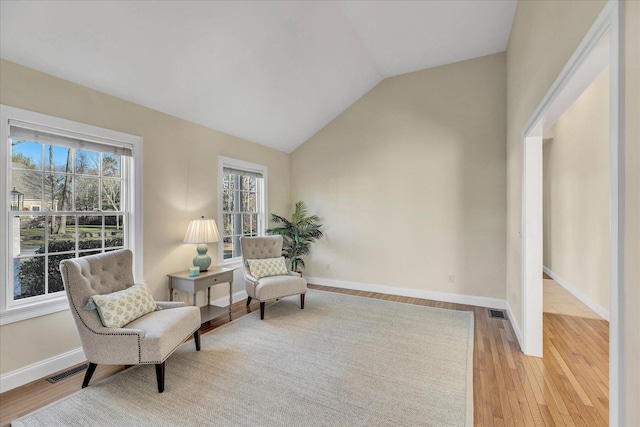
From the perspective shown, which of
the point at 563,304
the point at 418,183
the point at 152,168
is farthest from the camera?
the point at 418,183

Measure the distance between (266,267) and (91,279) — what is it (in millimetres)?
2072

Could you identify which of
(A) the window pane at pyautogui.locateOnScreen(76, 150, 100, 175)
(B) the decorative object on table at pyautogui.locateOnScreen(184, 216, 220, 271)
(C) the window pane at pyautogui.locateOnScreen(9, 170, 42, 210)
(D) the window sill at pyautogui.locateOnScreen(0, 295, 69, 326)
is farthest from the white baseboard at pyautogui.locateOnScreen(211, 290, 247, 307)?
(C) the window pane at pyautogui.locateOnScreen(9, 170, 42, 210)

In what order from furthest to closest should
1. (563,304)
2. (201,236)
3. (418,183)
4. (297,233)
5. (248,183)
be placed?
(297,233) → (248,183) → (418,183) → (563,304) → (201,236)

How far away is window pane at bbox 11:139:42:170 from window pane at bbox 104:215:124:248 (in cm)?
75

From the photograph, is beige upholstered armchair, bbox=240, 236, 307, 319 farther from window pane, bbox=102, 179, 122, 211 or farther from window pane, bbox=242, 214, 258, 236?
window pane, bbox=102, 179, 122, 211

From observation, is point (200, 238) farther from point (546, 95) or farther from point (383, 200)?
point (546, 95)

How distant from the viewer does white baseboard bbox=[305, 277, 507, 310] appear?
4.28 meters

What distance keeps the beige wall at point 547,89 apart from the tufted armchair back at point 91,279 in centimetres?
304

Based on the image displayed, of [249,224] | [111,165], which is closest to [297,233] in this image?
[249,224]

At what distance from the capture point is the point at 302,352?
289 centimetres

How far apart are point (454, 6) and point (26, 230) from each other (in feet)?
15.5

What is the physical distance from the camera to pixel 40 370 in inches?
98.3

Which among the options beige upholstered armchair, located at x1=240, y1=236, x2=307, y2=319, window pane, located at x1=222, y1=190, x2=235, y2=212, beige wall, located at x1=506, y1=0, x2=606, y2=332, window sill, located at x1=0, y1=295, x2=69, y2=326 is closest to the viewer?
beige wall, located at x1=506, y1=0, x2=606, y2=332

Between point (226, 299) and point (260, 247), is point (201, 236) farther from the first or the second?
point (226, 299)
